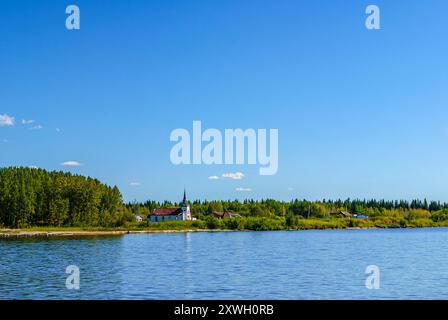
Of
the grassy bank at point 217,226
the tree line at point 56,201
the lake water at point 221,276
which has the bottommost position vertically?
the grassy bank at point 217,226

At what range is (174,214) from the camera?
559ft

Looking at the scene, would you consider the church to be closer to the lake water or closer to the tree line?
the tree line

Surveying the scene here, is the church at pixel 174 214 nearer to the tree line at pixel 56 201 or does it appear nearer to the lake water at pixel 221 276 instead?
the tree line at pixel 56 201

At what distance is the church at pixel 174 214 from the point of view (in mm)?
168500

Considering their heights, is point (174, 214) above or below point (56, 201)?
below

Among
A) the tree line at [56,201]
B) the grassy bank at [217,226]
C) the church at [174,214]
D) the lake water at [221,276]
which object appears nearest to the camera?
the lake water at [221,276]

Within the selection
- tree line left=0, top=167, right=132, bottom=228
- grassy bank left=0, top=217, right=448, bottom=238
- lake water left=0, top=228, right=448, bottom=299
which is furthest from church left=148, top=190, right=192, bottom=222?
lake water left=0, top=228, right=448, bottom=299

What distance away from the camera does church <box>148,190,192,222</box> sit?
168 meters

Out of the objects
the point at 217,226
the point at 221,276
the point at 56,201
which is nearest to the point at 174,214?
the point at 217,226

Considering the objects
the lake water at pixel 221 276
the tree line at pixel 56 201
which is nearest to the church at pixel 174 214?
the tree line at pixel 56 201

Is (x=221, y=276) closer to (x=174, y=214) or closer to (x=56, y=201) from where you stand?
(x=56, y=201)
